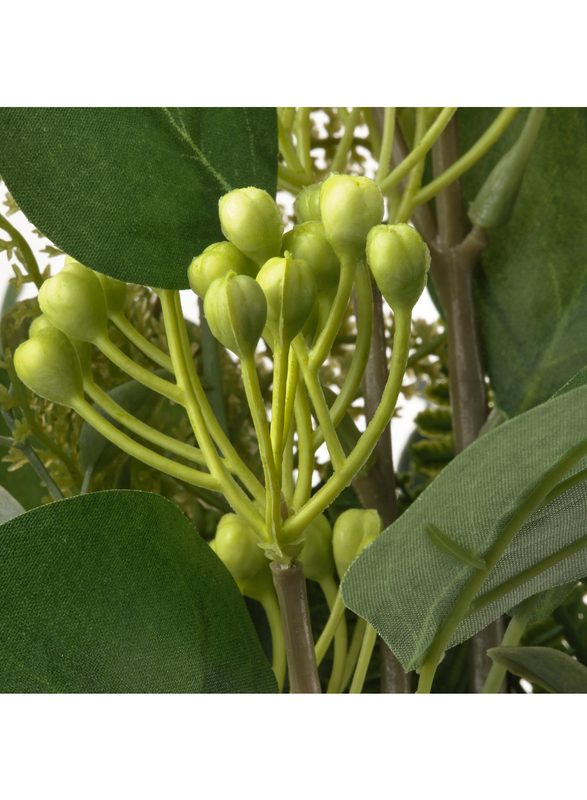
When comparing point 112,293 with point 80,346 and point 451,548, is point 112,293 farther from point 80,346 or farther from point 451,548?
point 451,548

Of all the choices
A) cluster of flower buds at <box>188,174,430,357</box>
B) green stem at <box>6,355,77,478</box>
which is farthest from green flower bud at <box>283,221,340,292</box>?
green stem at <box>6,355,77,478</box>

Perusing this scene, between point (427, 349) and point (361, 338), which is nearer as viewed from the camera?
point (361, 338)

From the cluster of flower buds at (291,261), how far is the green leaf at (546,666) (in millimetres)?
104

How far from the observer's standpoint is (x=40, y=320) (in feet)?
0.72

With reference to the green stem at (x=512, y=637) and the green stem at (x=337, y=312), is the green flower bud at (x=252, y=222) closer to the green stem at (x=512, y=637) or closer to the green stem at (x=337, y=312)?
the green stem at (x=337, y=312)

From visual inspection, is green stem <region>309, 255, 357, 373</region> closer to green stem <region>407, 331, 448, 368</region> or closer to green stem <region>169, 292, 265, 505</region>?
green stem <region>169, 292, 265, 505</region>

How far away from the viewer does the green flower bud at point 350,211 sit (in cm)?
19

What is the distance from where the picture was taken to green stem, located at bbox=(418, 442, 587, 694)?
174 mm

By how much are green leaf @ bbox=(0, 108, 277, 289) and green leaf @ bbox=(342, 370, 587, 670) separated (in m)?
0.10

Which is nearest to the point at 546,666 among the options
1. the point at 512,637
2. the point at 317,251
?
the point at 512,637

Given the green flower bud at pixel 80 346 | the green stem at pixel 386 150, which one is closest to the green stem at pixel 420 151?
the green stem at pixel 386 150

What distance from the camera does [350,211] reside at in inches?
7.4

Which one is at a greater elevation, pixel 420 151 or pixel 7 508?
pixel 420 151

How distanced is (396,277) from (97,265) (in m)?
0.09
